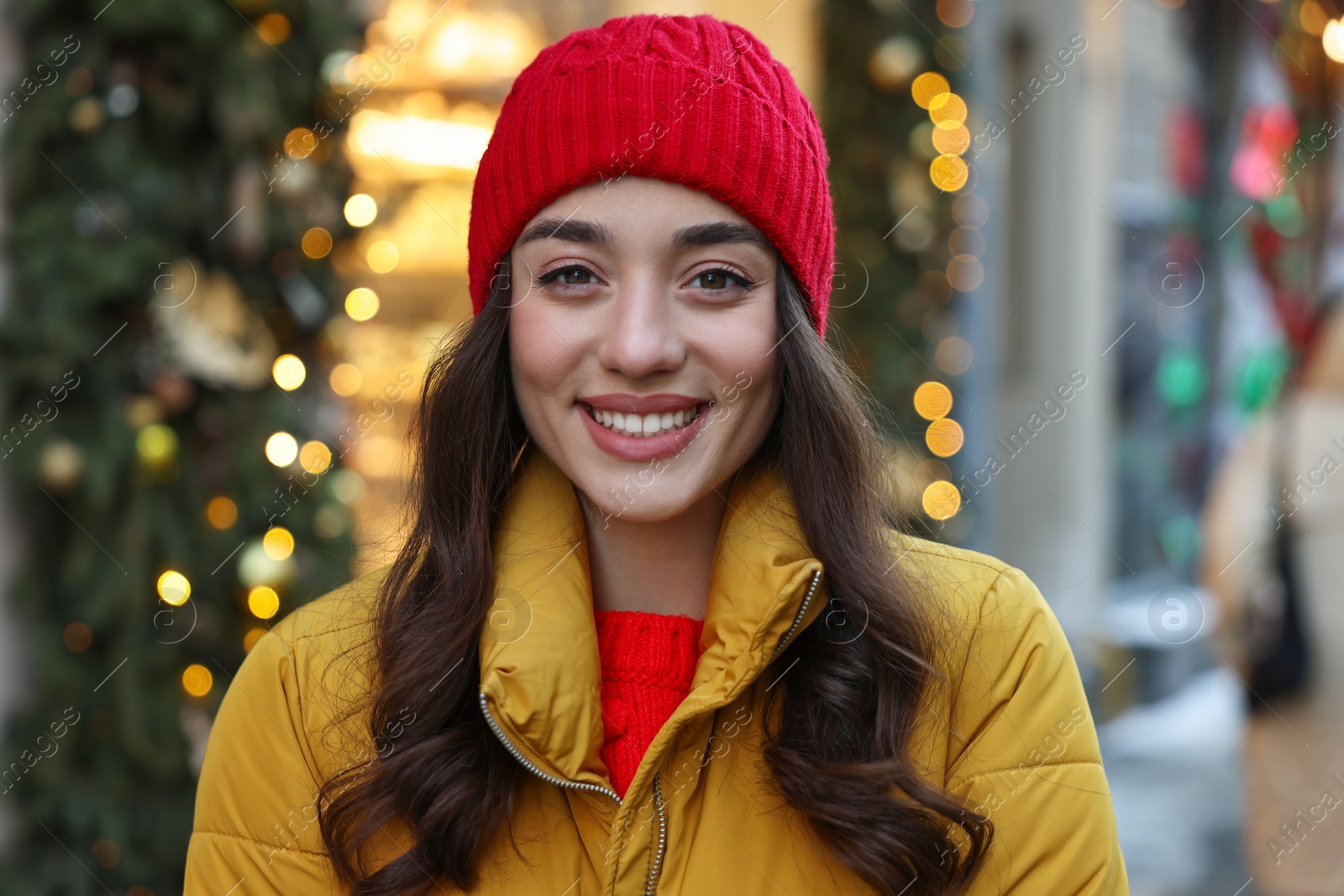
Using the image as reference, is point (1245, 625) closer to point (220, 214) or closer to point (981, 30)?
point (981, 30)

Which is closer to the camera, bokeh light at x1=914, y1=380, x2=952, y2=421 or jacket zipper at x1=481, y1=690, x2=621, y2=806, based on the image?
jacket zipper at x1=481, y1=690, x2=621, y2=806

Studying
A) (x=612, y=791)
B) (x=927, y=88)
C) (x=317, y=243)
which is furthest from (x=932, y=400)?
(x=612, y=791)

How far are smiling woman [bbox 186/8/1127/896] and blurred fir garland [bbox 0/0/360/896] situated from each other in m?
1.18

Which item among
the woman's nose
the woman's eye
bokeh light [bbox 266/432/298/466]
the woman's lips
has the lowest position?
bokeh light [bbox 266/432/298/466]

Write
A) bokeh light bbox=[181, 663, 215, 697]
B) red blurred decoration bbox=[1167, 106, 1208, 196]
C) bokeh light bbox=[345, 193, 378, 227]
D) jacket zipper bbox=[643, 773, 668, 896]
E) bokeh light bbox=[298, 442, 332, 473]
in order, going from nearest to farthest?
jacket zipper bbox=[643, 773, 668, 896] < bokeh light bbox=[181, 663, 215, 697] < bokeh light bbox=[298, 442, 332, 473] < bokeh light bbox=[345, 193, 378, 227] < red blurred decoration bbox=[1167, 106, 1208, 196]

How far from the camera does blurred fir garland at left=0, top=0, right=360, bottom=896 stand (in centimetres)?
269

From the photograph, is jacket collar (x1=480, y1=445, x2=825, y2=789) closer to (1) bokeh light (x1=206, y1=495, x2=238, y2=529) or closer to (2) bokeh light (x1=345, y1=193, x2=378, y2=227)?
(1) bokeh light (x1=206, y1=495, x2=238, y2=529)

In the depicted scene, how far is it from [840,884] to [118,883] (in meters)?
1.94

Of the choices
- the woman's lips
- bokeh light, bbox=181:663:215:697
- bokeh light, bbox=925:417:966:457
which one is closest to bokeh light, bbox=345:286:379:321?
bokeh light, bbox=181:663:215:697

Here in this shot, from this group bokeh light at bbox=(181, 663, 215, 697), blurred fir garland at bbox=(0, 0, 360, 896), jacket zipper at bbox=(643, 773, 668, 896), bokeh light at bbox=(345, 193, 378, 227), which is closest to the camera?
jacket zipper at bbox=(643, 773, 668, 896)

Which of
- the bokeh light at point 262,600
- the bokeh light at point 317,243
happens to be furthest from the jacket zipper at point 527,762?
the bokeh light at point 317,243

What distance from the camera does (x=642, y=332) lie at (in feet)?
5.16

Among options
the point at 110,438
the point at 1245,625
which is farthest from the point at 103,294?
the point at 1245,625

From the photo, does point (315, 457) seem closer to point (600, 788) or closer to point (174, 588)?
point (174, 588)
